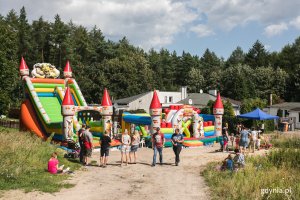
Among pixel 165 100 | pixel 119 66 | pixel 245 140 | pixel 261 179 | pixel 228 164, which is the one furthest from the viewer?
pixel 119 66

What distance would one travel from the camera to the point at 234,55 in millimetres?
105875

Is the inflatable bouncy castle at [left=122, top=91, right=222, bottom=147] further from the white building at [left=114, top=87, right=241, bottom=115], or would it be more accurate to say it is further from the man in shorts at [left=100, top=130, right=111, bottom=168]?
the white building at [left=114, top=87, right=241, bottom=115]

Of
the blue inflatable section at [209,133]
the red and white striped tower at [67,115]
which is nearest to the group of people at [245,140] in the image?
the blue inflatable section at [209,133]

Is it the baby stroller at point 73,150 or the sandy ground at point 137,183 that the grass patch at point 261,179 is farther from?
the baby stroller at point 73,150

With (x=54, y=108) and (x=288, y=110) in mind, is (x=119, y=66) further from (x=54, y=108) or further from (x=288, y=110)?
(x=54, y=108)

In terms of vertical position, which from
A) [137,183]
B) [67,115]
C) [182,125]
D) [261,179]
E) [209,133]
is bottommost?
[137,183]

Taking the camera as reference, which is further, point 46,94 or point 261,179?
point 46,94

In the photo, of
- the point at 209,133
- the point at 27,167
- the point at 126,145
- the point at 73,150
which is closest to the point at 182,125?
the point at 209,133

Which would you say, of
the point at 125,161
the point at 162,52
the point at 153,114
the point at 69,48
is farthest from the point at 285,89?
the point at 162,52

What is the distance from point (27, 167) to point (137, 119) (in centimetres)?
1088

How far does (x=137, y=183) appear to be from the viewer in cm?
1212

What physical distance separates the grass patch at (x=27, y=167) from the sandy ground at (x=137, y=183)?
45 centimetres

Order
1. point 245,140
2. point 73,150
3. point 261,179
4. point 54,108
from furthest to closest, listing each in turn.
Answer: point 54,108, point 245,140, point 73,150, point 261,179

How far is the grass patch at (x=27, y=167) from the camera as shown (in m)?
10.9
